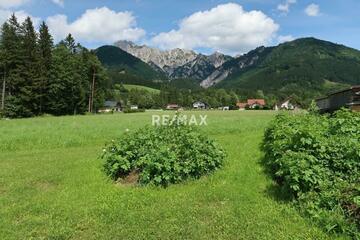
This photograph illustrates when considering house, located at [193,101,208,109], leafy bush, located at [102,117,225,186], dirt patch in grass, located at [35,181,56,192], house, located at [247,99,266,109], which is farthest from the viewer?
house, located at [193,101,208,109]

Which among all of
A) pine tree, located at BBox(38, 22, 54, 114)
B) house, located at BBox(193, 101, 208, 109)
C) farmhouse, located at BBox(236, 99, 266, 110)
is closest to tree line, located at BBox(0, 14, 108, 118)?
pine tree, located at BBox(38, 22, 54, 114)

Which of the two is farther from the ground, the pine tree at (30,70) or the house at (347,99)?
the pine tree at (30,70)

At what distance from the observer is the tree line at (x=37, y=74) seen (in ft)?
178

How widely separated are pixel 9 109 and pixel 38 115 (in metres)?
4.96

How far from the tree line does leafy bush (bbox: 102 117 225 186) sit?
4954 cm

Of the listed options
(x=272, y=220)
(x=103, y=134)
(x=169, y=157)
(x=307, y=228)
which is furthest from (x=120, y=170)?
(x=103, y=134)

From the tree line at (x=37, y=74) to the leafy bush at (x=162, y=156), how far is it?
163 feet

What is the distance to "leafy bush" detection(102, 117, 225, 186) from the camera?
8.55m

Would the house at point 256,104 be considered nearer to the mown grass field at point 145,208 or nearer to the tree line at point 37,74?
the tree line at point 37,74

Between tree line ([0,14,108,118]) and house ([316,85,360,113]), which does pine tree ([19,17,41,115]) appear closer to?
tree line ([0,14,108,118])

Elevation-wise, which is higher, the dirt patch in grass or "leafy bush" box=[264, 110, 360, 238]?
"leafy bush" box=[264, 110, 360, 238]

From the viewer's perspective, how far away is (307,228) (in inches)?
229

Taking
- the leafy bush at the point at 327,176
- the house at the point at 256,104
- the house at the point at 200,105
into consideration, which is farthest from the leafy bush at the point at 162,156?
the house at the point at 200,105

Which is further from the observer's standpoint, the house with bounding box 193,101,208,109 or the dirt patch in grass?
the house with bounding box 193,101,208,109
